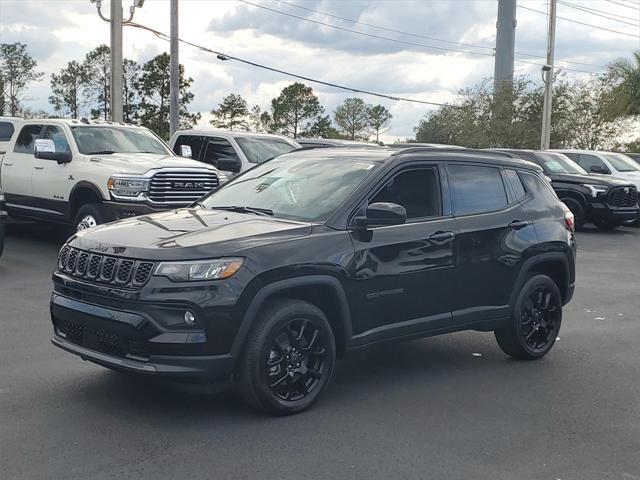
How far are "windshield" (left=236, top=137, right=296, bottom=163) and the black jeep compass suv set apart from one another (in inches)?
315

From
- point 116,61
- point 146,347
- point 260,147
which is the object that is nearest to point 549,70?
point 116,61

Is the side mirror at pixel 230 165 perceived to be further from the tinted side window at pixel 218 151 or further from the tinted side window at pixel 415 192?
the tinted side window at pixel 415 192

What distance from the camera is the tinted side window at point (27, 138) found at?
13.5 metres

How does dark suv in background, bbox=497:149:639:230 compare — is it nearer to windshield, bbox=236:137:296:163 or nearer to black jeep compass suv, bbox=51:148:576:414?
windshield, bbox=236:137:296:163

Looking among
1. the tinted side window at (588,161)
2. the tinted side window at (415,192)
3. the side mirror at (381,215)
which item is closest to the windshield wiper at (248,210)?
the side mirror at (381,215)

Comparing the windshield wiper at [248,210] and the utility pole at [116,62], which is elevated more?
the utility pole at [116,62]

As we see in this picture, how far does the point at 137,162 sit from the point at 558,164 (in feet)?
38.4

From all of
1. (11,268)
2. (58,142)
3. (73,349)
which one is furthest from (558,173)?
(73,349)

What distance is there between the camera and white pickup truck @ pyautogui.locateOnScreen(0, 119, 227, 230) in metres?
11.5

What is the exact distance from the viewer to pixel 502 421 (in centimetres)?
534

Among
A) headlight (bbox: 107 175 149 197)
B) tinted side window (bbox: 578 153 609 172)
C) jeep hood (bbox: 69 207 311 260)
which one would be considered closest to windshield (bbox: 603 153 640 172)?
tinted side window (bbox: 578 153 609 172)

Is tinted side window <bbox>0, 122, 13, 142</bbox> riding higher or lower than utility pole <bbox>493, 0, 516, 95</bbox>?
lower

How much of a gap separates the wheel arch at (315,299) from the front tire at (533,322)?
186 cm

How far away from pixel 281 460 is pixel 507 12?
180ft
